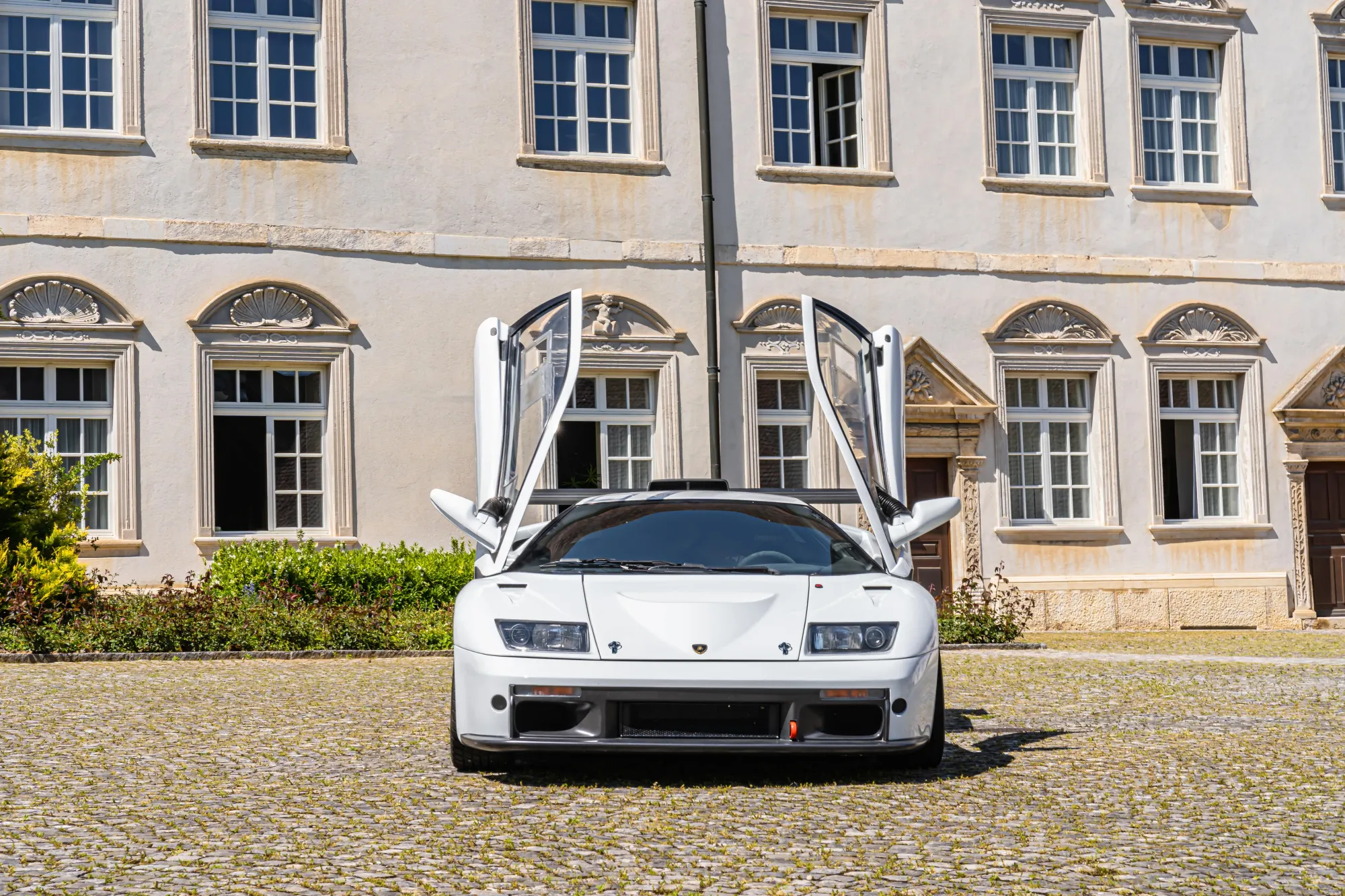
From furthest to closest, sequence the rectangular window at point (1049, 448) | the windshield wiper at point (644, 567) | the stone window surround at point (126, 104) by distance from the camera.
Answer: the rectangular window at point (1049, 448)
the stone window surround at point (126, 104)
the windshield wiper at point (644, 567)

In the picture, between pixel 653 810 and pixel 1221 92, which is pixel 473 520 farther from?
pixel 1221 92

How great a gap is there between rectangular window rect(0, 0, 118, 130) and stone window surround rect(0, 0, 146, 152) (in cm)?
13

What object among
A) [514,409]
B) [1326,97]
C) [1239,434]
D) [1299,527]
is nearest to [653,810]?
[514,409]

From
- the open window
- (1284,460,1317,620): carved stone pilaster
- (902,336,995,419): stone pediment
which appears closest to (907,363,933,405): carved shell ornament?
(902,336,995,419): stone pediment

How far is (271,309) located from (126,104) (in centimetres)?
238

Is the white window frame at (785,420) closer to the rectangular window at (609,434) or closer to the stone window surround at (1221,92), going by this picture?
the rectangular window at (609,434)

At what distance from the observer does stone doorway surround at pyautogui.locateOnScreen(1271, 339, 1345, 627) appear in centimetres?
2003

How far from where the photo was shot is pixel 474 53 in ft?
57.8

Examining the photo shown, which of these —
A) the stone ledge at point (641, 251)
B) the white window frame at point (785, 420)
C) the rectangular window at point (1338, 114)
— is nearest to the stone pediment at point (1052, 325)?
the stone ledge at point (641, 251)

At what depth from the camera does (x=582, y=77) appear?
18203 mm

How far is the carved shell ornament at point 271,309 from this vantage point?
1658 cm

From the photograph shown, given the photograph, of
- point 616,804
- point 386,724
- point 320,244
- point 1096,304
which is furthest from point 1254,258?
point 616,804

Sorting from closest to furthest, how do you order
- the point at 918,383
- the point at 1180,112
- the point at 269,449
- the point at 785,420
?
the point at 269,449 < the point at 785,420 < the point at 918,383 < the point at 1180,112

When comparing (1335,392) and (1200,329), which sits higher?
(1200,329)
